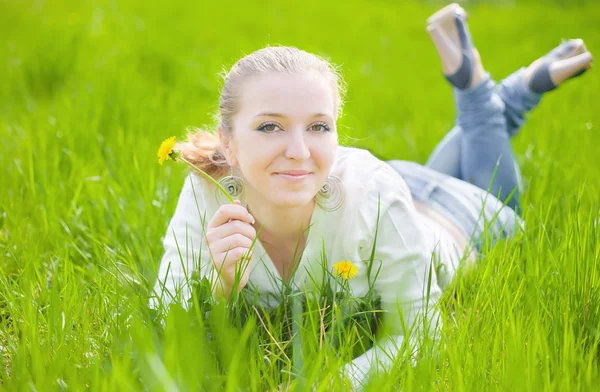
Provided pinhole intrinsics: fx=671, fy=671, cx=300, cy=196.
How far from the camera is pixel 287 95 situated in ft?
5.52

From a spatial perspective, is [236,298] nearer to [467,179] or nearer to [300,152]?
[300,152]

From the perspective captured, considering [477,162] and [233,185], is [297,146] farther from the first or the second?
[477,162]

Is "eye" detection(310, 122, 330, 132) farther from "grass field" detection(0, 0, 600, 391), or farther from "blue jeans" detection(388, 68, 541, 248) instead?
"blue jeans" detection(388, 68, 541, 248)

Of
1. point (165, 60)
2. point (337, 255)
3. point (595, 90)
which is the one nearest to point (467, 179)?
point (337, 255)

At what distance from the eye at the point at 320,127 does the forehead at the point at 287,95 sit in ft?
0.10

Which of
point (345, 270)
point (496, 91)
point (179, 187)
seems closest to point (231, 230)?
point (345, 270)

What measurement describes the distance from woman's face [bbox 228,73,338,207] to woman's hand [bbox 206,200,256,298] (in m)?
0.11

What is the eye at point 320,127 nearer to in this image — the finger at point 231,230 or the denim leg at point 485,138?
the finger at point 231,230

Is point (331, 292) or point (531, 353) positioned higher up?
point (331, 292)

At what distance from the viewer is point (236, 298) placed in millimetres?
1654

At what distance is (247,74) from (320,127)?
0.78ft

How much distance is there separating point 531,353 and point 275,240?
0.80 m

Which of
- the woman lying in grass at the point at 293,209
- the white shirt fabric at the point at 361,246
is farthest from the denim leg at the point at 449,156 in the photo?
the white shirt fabric at the point at 361,246

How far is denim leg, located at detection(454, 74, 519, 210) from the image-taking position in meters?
2.69
